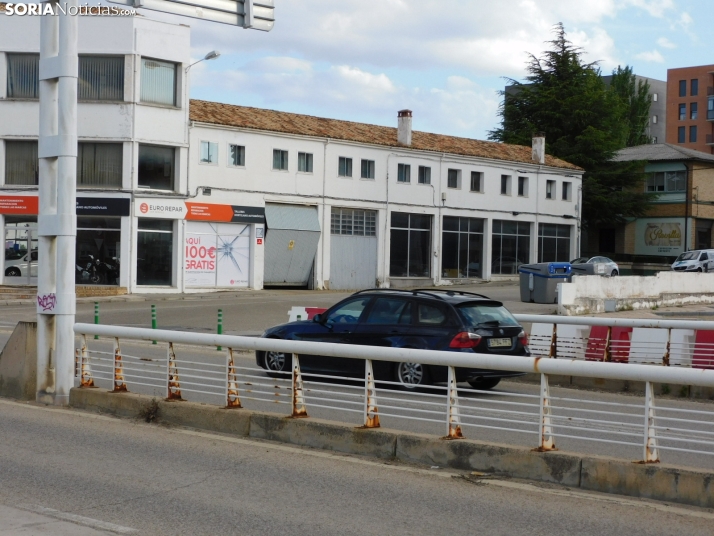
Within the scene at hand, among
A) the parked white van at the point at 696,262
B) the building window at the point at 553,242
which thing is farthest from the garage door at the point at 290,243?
the parked white van at the point at 696,262

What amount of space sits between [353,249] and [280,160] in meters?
5.66

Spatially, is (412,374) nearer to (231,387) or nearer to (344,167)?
(231,387)

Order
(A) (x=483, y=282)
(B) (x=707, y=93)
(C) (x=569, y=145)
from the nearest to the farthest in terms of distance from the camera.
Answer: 1. (A) (x=483, y=282)
2. (C) (x=569, y=145)
3. (B) (x=707, y=93)

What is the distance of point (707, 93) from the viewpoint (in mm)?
107688

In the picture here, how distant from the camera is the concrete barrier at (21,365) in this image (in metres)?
12.6

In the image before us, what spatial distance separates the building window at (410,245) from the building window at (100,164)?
14.8m

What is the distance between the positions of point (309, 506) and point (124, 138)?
32470 mm

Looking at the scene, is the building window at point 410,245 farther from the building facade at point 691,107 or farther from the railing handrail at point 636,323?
the building facade at point 691,107

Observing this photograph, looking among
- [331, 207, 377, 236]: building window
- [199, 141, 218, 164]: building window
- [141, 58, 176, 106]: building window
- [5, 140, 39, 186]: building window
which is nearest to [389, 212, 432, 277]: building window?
[331, 207, 377, 236]: building window

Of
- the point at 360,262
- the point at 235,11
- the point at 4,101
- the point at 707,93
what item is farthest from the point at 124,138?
the point at 707,93

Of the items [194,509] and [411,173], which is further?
[411,173]

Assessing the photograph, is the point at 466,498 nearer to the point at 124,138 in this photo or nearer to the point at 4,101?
the point at 124,138

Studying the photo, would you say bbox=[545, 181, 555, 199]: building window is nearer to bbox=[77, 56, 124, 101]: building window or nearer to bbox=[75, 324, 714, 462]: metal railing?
bbox=[77, 56, 124, 101]: building window

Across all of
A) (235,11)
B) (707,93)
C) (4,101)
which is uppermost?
(707,93)
